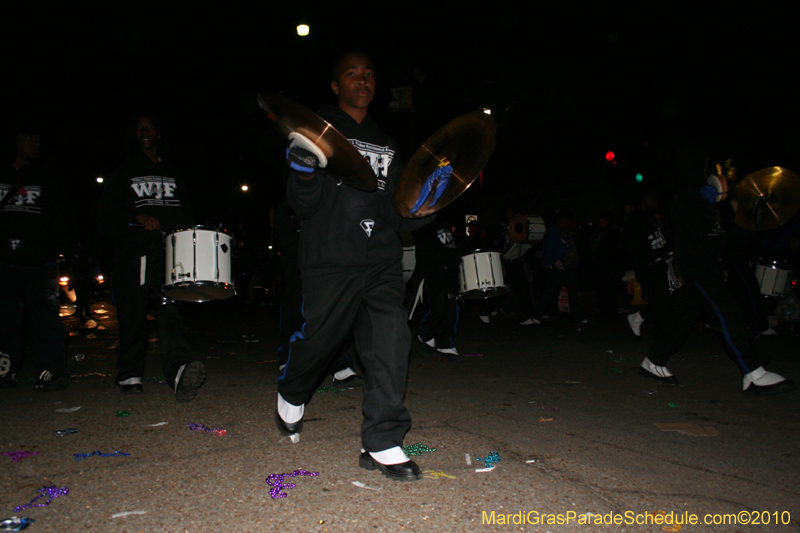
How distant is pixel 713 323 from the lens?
4816 mm

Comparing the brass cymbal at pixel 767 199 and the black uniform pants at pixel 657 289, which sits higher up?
the brass cymbal at pixel 767 199

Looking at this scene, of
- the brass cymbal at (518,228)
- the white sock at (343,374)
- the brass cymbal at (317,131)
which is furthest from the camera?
the brass cymbal at (518,228)

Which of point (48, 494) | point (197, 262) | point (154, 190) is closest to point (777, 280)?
point (197, 262)

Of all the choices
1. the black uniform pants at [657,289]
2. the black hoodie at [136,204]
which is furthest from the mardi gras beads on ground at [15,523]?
the black uniform pants at [657,289]

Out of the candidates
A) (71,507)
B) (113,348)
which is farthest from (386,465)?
(113,348)

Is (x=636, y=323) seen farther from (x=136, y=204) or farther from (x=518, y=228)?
(x=136, y=204)

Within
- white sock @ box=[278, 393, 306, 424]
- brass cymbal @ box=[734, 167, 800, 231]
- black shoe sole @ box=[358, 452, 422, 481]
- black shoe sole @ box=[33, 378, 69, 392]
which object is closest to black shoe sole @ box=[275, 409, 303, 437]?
white sock @ box=[278, 393, 306, 424]

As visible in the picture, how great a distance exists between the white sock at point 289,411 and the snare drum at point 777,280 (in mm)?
6557

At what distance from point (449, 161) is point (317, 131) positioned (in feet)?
2.74

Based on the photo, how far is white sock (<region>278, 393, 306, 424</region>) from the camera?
3247mm

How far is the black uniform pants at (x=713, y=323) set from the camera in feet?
15.1

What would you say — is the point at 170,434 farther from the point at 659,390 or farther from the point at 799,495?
the point at 659,390

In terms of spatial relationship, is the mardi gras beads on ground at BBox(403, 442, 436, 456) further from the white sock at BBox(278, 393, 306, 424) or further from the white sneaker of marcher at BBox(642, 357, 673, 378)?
the white sneaker of marcher at BBox(642, 357, 673, 378)

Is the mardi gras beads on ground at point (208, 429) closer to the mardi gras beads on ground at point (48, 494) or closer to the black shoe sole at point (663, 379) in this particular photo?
the mardi gras beads on ground at point (48, 494)
